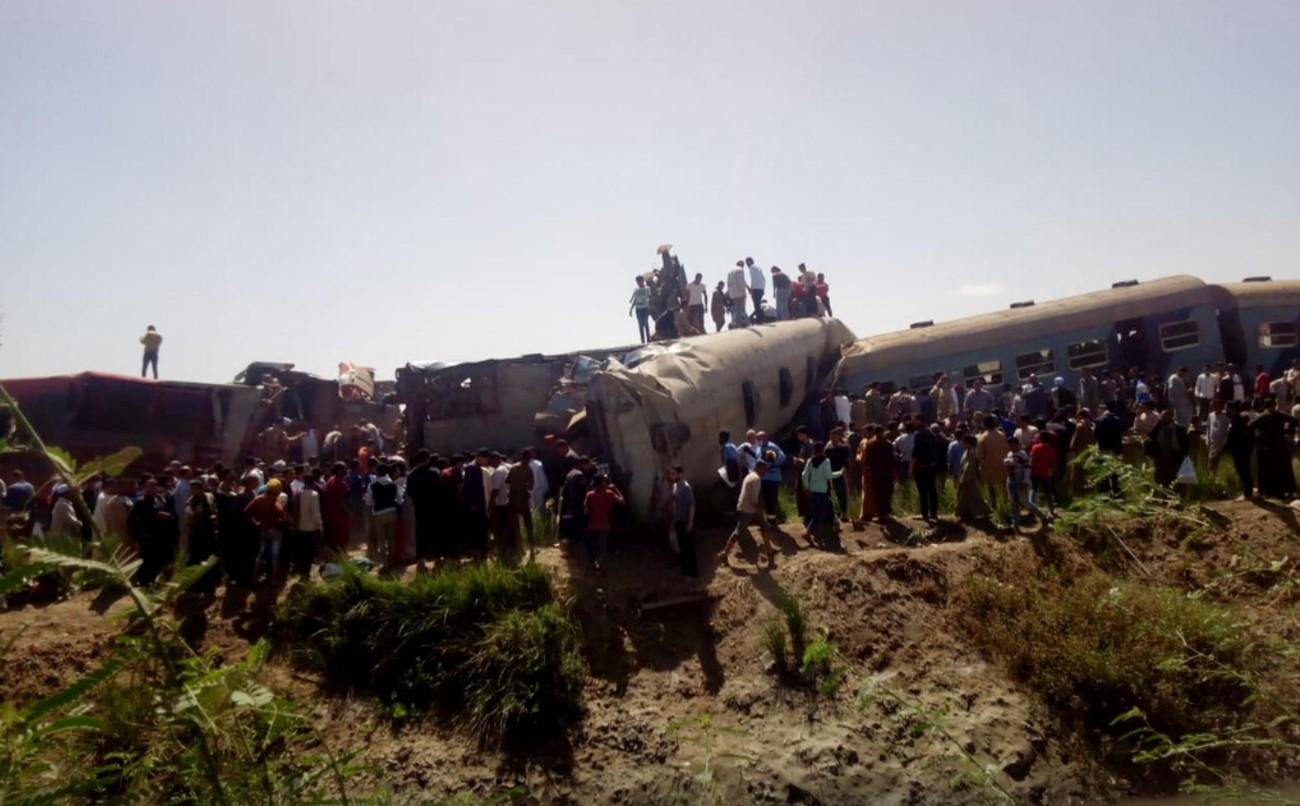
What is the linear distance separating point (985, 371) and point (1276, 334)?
21.2ft

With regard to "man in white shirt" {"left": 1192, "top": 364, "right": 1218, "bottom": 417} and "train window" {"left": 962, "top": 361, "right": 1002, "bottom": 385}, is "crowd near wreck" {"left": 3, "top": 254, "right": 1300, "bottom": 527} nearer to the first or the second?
"train window" {"left": 962, "top": 361, "right": 1002, "bottom": 385}

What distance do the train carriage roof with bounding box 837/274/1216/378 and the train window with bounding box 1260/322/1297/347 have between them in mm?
1171

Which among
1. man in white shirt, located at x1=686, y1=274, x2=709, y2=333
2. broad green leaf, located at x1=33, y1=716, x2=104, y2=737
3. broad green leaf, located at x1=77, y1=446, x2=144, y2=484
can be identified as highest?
man in white shirt, located at x1=686, y1=274, x2=709, y2=333

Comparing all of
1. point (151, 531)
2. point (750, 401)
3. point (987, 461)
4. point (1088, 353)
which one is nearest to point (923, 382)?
point (1088, 353)

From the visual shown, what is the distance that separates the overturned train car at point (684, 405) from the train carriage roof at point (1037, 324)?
376 cm

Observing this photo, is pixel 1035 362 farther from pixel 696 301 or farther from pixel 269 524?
pixel 269 524

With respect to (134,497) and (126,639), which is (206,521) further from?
(126,639)

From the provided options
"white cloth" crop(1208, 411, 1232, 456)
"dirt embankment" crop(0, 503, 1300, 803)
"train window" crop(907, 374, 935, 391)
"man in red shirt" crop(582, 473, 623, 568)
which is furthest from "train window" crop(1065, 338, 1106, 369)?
"man in red shirt" crop(582, 473, 623, 568)

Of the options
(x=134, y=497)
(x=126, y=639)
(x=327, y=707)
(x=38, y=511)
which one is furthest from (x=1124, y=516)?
(x=38, y=511)

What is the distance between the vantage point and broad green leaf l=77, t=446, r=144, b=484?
258 centimetres

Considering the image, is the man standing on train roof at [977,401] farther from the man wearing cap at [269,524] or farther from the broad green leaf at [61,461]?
the broad green leaf at [61,461]

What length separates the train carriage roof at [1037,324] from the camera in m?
22.8

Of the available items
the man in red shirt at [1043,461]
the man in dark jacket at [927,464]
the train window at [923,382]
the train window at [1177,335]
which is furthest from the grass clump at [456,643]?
the train window at [1177,335]

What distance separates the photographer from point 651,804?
11281 millimetres
